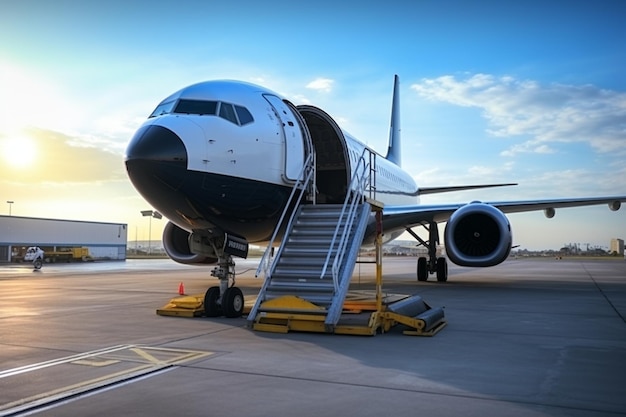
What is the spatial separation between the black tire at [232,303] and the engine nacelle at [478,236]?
544 cm

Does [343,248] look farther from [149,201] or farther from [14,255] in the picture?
[14,255]

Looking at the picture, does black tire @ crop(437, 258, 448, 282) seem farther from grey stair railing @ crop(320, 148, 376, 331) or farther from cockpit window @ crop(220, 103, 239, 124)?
cockpit window @ crop(220, 103, 239, 124)

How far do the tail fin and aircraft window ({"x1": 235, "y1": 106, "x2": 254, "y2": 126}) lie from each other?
1799cm

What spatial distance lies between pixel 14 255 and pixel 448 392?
46.6 m

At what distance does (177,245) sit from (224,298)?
4.19 metres

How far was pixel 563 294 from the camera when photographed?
1312 cm

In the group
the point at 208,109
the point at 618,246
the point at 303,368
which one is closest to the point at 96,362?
the point at 303,368

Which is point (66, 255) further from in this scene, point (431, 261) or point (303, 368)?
point (303, 368)

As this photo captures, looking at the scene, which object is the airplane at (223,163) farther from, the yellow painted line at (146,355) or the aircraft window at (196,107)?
the yellow painted line at (146,355)

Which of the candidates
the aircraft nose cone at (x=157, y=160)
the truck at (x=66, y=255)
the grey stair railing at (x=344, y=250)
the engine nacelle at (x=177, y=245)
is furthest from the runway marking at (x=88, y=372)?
the truck at (x=66, y=255)

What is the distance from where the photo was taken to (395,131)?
89.8ft

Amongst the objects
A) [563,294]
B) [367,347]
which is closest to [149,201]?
[367,347]

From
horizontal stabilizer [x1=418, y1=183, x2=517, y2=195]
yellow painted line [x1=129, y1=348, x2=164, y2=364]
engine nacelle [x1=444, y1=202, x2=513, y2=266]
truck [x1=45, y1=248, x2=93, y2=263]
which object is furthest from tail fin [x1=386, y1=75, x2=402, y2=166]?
truck [x1=45, y1=248, x2=93, y2=263]

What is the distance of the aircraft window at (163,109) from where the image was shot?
852 cm
